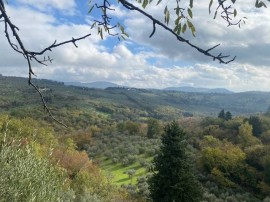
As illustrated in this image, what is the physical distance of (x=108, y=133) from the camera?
11650 centimetres

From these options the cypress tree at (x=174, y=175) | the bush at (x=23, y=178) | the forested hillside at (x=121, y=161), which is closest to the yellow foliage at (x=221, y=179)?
the forested hillside at (x=121, y=161)

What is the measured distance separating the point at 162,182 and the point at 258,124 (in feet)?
225

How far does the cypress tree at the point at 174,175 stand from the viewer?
1425 inches

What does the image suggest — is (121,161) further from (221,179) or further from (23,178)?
(23,178)

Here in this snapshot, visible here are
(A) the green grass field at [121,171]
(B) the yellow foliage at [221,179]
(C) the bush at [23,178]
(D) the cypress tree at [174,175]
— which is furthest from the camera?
(B) the yellow foliage at [221,179]

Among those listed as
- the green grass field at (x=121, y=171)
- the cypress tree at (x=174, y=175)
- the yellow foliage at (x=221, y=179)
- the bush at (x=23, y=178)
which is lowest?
the green grass field at (x=121, y=171)

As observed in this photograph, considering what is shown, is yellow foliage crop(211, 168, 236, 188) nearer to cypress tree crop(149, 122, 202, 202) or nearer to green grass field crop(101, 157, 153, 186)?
green grass field crop(101, 157, 153, 186)

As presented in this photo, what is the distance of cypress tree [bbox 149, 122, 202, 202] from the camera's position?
36188 mm

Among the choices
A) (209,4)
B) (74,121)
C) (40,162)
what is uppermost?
(209,4)

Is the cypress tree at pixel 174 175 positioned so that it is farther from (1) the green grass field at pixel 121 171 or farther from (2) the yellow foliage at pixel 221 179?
(2) the yellow foliage at pixel 221 179

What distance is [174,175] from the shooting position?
36.7 meters

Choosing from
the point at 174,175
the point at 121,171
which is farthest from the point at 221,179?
the point at 174,175

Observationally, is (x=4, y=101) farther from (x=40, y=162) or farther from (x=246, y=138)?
(x=40, y=162)

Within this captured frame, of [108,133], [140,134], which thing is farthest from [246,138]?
[108,133]
